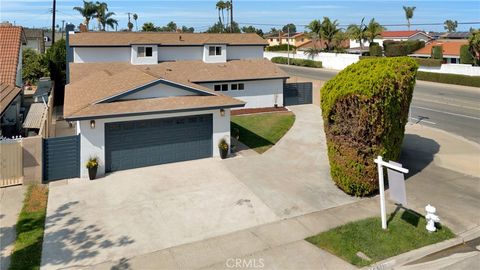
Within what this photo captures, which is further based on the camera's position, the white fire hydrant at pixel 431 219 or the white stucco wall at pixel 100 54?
the white stucco wall at pixel 100 54

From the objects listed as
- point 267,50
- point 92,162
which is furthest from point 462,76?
point 267,50

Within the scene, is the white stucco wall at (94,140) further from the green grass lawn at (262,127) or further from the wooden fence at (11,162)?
the green grass lawn at (262,127)

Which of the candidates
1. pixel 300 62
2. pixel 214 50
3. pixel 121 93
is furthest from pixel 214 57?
pixel 300 62

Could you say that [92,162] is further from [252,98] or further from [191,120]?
[252,98]

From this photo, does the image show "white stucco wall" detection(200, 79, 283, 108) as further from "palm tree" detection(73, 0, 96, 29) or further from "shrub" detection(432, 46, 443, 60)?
"palm tree" detection(73, 0, 96, 29)

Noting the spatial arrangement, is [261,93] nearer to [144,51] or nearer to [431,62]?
[144,51]

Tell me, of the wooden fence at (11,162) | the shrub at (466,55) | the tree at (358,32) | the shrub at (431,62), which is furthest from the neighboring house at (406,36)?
the wooden fence at (11,162)

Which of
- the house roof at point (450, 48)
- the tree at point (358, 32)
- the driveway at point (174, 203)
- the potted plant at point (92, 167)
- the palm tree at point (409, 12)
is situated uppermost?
the palm tree at point (409, 12)
